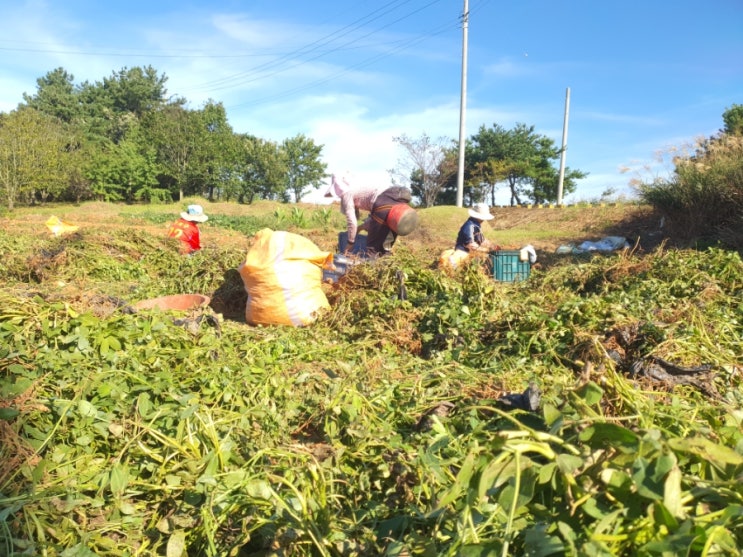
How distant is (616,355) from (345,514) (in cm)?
193

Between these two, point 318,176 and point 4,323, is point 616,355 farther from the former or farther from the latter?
point 318,176

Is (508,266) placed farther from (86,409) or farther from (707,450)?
(707,450)

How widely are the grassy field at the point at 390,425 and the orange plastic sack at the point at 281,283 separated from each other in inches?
12.0

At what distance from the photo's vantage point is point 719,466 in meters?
0.92

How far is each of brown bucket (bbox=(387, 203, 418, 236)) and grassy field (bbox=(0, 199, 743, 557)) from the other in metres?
1.80

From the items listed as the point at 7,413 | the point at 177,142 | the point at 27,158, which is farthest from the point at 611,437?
the point at 177,142

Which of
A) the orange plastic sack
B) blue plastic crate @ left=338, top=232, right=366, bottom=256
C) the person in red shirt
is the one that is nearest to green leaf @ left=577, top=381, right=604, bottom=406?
the orange plastic sack

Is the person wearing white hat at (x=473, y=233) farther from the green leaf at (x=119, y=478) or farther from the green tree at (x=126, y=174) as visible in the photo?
the green tree at (x=126, y=174)

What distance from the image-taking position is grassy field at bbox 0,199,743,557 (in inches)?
35.4

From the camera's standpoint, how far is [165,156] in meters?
34.5

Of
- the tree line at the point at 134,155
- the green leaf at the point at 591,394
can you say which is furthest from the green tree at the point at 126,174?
the green leaf at the point at 591,394

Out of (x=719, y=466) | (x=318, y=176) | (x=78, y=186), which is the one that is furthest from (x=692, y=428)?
(x=318, y=176)

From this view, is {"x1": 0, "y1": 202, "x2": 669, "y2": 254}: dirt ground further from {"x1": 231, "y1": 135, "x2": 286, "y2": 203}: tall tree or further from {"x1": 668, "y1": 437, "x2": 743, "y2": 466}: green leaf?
{"x1": 231, "y1": 135, "x2": 286, "y2": 203}: tall tree

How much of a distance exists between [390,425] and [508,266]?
401 centimetres
